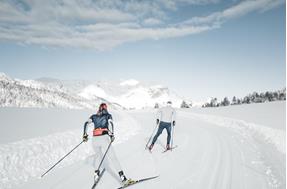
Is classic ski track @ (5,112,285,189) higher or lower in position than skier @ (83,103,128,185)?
lower

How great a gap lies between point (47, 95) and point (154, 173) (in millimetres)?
176645

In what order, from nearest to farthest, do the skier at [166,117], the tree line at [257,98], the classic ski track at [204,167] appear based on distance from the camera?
the classic ski track at [204,167] < the skier at [166,117] < the tree line at [257,98]

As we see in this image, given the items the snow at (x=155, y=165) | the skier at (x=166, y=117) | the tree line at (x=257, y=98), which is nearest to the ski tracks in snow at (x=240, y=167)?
the snow at (x=155, y=165)

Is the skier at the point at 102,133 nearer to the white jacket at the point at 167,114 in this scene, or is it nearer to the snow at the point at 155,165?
the snow at the point at 155,165

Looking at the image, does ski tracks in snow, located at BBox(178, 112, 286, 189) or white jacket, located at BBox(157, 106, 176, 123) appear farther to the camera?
white jacket, located at BBox(157, 106, 176, 123)

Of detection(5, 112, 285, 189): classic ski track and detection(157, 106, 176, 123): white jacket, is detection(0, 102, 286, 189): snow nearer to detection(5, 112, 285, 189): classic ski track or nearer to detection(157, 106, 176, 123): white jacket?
detection(5, 112, 285, 189): classic ski track

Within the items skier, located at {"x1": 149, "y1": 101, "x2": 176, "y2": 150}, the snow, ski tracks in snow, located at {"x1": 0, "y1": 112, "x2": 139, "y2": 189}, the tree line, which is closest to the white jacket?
skier, located at {"x1": 149, "y1": 101, "x2": 176, "y2": 150}

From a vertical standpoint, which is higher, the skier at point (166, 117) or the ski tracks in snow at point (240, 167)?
the skier at point (166, 117)

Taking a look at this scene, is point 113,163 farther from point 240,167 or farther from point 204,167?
point 240,167

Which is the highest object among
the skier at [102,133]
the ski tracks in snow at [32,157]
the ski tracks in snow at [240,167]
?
the skier at [102,133]

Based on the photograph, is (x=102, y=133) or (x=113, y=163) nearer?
(x=113, y=163)

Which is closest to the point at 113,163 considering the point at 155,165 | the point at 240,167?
the point at 155,165

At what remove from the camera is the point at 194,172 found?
26.9 feet

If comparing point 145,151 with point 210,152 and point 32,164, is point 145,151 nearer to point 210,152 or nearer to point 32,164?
point 210,152
